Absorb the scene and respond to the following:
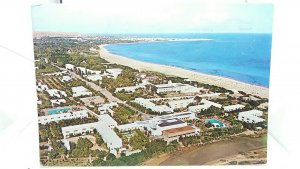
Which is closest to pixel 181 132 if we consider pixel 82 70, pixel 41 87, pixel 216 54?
pixel 216 54

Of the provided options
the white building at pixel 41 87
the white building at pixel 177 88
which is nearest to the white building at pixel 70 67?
the white building at pixel 41 87

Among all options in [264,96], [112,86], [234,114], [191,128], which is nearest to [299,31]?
[264,96]

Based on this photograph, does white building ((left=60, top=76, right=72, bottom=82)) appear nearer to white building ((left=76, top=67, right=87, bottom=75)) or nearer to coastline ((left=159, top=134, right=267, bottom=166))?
white building ((left=76, top=67, right=87, bottom=75))

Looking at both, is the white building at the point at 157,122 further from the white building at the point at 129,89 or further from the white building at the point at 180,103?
the white building at the point at 129,89

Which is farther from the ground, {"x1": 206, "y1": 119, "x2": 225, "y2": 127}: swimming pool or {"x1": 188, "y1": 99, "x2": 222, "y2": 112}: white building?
{"x1": 188, "y1": 99, "x2": 222, "y2": 112}: white building

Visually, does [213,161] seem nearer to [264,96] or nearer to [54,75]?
[264,96]

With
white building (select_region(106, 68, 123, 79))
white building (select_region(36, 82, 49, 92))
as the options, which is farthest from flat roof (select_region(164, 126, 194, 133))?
white building (select_region(36, 82, 49, 92))

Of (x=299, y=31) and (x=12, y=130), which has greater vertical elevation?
(x=299, y=31)
